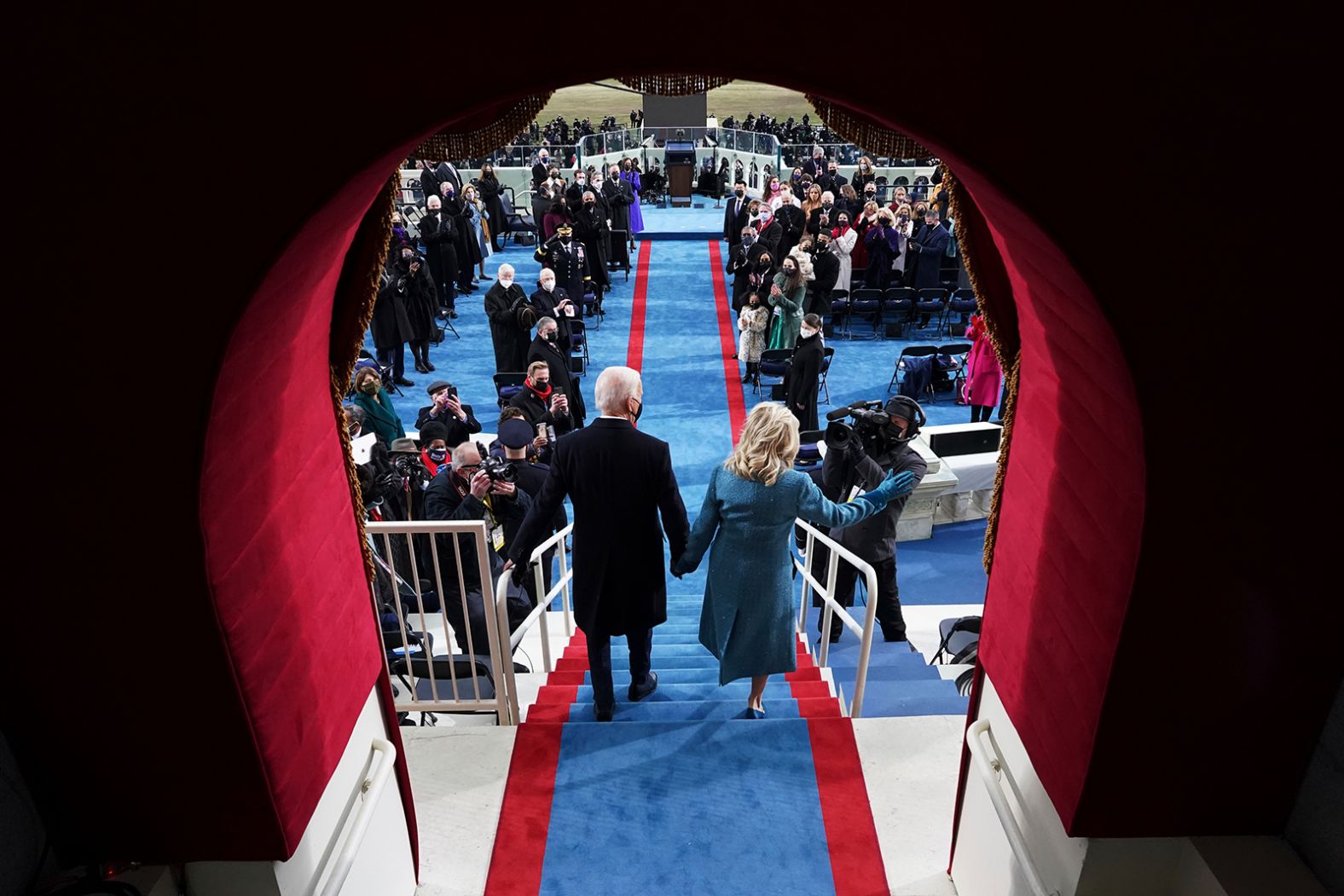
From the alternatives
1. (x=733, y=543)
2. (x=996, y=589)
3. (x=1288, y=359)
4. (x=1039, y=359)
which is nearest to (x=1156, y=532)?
(x=1288, y=359)

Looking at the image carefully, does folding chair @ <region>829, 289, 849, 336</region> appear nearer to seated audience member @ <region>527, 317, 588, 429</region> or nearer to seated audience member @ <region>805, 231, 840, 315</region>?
seated audience member @ <region>805, 231, 840, 315</region>

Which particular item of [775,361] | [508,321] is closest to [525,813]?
[508,321]

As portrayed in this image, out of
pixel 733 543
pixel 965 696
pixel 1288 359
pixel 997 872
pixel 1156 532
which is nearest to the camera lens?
pixel 1288 359

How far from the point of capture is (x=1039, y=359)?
7.30 ft

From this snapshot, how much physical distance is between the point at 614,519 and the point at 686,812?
112 cm

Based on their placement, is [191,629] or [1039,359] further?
[1039,359]

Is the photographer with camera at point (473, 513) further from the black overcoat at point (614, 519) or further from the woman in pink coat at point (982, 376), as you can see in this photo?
the woman in pink coat at point (982, 376)

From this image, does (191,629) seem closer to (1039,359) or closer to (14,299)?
(14,299)

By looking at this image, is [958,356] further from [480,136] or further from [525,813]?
[480,136]

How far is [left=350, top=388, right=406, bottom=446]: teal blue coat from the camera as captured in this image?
6.57 meters

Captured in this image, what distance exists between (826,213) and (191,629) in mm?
11958

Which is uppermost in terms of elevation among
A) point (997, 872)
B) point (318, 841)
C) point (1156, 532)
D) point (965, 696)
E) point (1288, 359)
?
point (1288, 359)

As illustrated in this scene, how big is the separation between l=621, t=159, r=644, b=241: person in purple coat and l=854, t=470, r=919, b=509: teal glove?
14209mm

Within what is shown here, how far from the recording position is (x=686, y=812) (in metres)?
3.13
